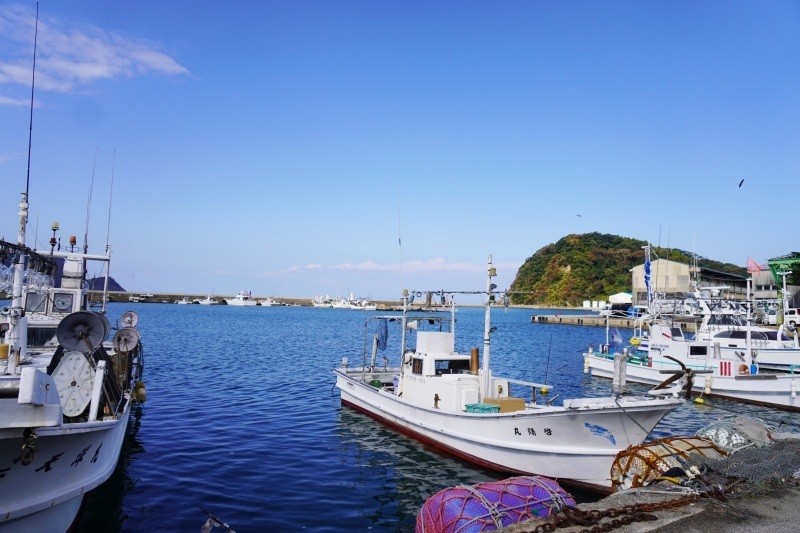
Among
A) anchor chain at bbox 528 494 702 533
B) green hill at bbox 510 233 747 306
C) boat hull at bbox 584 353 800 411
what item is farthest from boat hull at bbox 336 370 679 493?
green hill at bbox 510 233 747 306

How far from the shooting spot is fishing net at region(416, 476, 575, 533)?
22.8 ft

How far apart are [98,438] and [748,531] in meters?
9.98

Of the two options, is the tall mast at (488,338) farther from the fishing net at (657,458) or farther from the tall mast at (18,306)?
the tall mast at (18,306)

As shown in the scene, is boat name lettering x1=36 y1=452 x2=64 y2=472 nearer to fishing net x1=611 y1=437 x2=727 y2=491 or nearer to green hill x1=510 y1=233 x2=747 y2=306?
fishing net x1=611 y1=437 x2=727 y2=491

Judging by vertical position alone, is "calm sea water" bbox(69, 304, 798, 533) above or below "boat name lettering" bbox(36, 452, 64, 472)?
below

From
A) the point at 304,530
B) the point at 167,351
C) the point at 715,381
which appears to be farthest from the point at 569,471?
the point at 167,351

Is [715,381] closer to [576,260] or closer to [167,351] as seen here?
[167,351]

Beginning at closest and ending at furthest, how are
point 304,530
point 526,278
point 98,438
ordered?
point 98,438
point 304,530
point 526,278

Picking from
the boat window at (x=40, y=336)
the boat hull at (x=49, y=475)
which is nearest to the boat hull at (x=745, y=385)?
the boat hull at (x=49, y=475)

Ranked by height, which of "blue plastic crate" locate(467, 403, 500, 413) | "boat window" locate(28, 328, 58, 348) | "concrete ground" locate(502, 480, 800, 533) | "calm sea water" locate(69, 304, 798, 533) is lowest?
"calm sea water" locate(69, 304, 798, 533)

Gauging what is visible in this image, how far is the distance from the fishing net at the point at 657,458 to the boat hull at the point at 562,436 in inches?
113

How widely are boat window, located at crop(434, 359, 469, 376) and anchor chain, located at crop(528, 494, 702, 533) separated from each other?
36.7ft

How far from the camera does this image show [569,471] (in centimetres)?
1315

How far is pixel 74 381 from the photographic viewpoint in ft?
33.3
